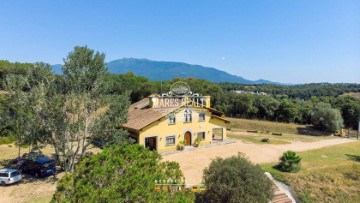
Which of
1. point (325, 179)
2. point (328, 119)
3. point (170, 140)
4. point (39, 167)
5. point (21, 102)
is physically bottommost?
point (325, 179)

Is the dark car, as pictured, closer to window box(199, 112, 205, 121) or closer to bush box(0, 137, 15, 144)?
bush box(0, 137, 15, 144)

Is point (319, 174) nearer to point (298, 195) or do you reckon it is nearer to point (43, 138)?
point (298, 195)

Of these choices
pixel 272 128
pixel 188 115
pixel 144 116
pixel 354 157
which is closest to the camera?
pixel 354 157

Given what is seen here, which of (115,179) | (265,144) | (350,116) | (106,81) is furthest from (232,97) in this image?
(115,179)

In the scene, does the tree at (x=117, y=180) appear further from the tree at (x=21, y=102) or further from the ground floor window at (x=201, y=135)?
the ground floor window at (x=201, y=135)

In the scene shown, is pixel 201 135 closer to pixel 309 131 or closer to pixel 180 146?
pixel 180 146

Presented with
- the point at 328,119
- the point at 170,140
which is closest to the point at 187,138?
the point at 170,140
